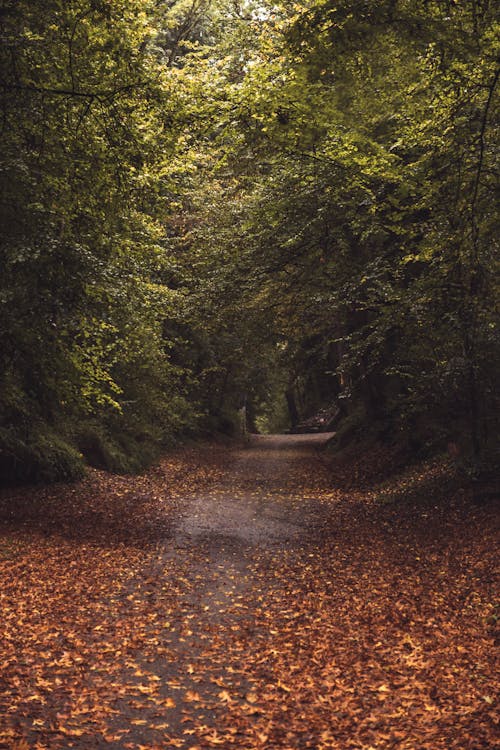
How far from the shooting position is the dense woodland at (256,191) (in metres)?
7.92

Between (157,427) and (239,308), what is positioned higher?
(239,308)

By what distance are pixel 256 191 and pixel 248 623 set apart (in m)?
12.5

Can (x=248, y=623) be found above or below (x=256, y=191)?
below

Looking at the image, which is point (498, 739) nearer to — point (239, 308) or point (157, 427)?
Answer: point (239, 308)

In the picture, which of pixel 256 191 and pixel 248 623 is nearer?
pixel 248 623

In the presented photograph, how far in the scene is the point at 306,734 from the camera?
509 cm

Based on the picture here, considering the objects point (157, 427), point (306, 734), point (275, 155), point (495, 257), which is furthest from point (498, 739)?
point (157, 427)

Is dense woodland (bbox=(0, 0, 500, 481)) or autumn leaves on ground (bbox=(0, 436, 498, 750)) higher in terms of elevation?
dense woodland (bbox=(0, 0, 500, 481))

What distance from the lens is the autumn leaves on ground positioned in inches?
205

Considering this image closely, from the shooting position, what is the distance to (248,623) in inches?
306

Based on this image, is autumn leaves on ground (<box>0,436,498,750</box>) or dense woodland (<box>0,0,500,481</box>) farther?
dense woodland (<box>0,0,500,481</box>)

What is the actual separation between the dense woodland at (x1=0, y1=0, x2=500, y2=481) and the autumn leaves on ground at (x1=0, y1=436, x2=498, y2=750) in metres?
2.21

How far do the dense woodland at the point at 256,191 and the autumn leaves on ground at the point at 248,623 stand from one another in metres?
2.21

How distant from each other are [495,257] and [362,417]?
1536cm
